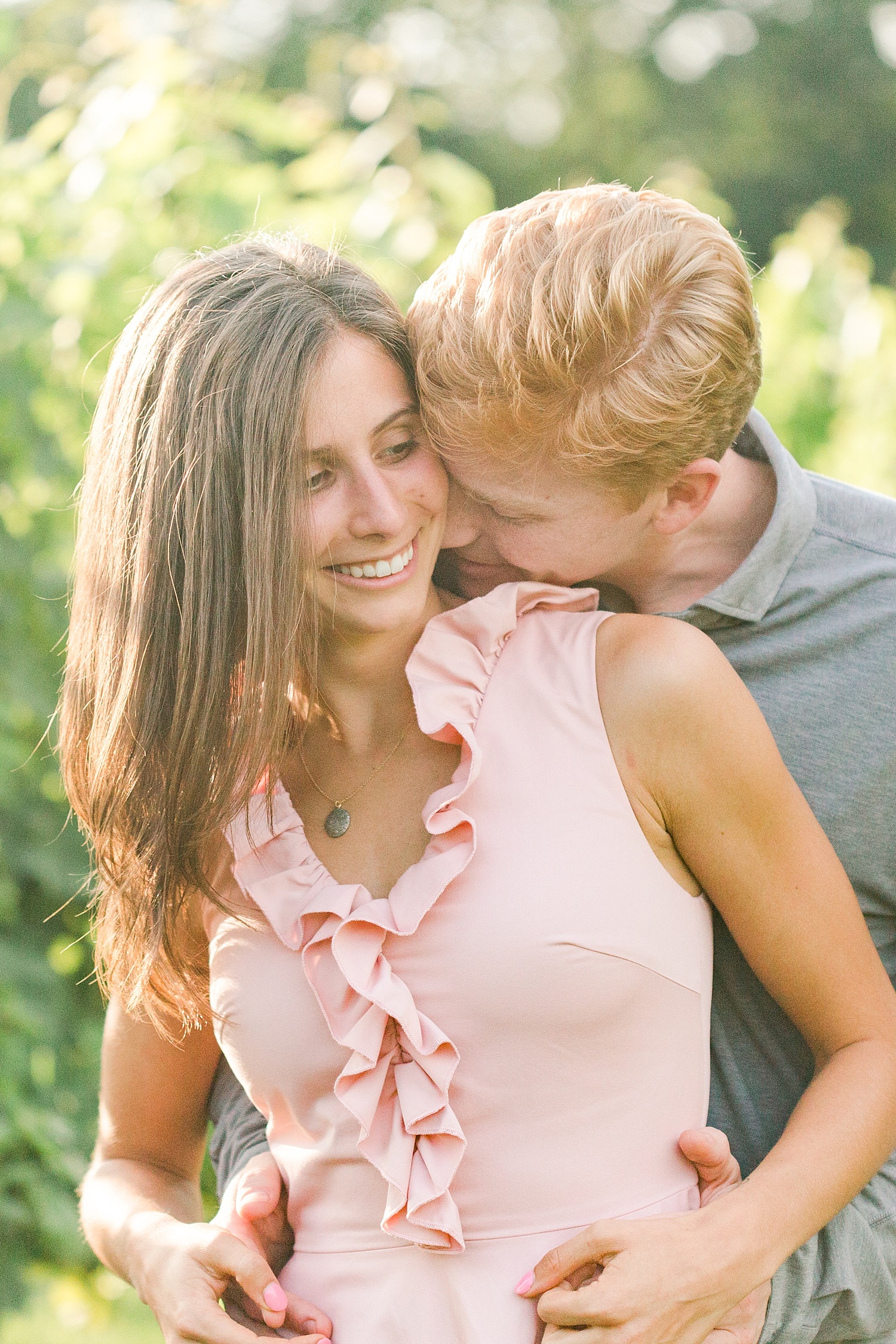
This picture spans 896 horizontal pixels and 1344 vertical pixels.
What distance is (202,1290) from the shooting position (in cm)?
175

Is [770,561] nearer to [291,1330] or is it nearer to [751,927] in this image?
[751,927]

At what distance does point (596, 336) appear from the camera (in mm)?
1640

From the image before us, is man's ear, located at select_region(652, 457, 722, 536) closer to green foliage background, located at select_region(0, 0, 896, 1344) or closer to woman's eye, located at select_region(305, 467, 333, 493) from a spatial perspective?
woman's eye, located at select_region(305, 467, 333, 493)

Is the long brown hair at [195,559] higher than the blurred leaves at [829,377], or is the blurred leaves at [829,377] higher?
the long brown hair at [195,559]

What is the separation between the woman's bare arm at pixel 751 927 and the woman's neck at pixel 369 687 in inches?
12.6

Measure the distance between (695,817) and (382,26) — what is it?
70.9ft

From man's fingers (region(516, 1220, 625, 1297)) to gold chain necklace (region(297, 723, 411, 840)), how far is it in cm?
62

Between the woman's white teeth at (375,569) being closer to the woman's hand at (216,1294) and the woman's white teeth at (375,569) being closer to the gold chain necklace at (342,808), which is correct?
the gold chain necklace at (342,808)

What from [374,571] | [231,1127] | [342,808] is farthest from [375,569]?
[231,1127]

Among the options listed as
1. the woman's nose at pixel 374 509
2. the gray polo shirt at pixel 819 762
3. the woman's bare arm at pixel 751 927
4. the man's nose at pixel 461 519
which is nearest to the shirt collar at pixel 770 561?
the gray polo shirt at pixel 819 762

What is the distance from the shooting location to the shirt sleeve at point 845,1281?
172 cm

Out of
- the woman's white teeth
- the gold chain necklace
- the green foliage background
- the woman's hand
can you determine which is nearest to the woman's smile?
the woman's white teeth

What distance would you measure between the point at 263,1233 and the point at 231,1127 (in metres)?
0.29

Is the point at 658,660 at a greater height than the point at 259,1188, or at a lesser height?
greater
